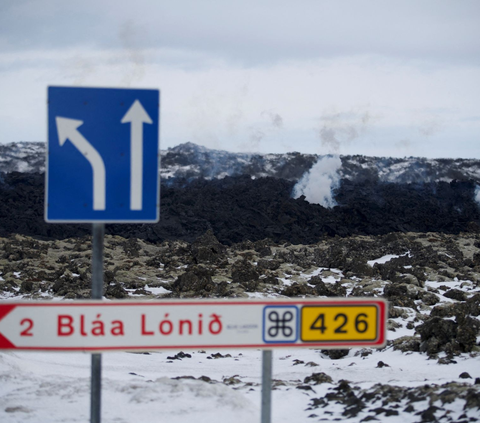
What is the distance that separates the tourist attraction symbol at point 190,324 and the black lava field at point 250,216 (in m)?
31.3

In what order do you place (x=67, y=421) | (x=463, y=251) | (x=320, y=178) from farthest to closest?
(x=320, y=178) → (x=463, y=251) → (x=67, y=421)

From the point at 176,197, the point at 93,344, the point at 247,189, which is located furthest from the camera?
the point at 247,189

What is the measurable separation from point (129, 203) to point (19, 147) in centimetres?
10144

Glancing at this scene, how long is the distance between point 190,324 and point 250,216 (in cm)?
3694

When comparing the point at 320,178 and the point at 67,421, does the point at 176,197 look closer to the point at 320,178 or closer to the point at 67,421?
the point at 320,178

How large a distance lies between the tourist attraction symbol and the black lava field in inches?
1231

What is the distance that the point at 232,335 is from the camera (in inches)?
117

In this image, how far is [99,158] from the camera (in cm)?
308

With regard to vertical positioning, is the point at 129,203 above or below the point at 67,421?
above

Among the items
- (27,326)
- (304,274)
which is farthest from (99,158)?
(304,274)

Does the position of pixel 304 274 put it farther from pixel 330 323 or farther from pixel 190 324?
pixel 190 324

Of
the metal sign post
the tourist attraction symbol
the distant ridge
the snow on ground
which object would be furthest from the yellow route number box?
the distant ridge

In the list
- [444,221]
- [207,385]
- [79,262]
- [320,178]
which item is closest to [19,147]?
[320,178]

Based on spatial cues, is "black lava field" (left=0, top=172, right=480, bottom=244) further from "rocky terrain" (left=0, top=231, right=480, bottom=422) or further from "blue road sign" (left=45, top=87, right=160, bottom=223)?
"blue road sign" (left=45, top=87, right=160, bottom=223)
